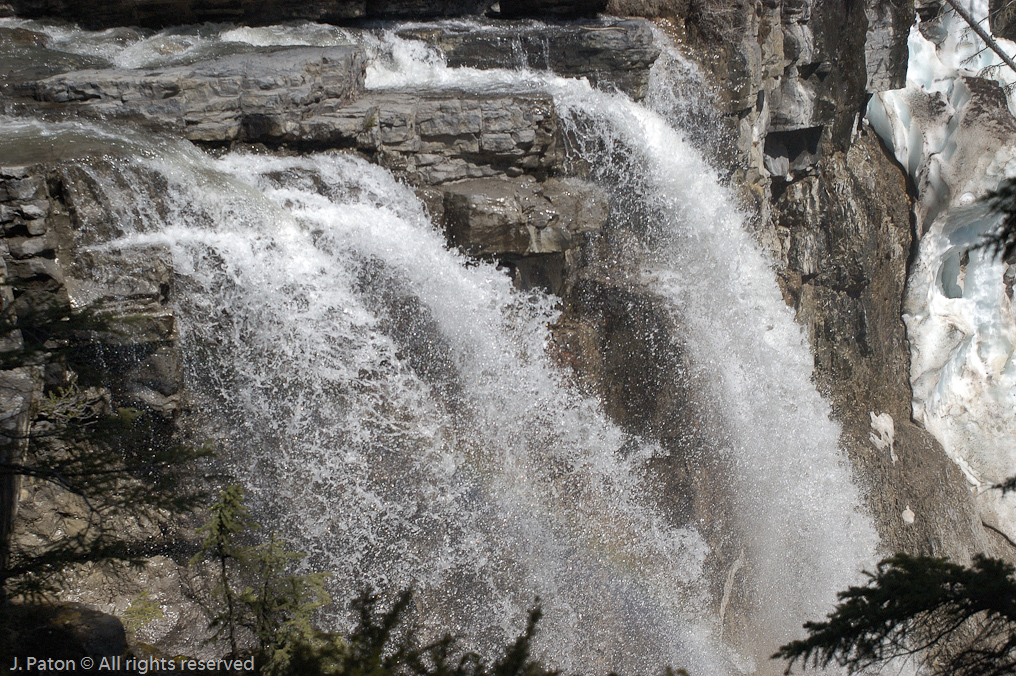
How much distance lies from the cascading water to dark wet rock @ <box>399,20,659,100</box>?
0.75ft

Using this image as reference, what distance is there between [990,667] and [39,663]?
476 cm

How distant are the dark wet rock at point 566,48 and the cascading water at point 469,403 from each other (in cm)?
23

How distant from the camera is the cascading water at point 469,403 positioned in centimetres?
542

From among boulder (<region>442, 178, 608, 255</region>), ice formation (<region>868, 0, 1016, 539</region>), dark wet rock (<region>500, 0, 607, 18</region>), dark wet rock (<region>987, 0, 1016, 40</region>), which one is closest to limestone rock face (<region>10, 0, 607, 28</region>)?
dark wet rock (<region>500, 0, 607, 18</region>)

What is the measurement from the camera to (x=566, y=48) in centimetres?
771

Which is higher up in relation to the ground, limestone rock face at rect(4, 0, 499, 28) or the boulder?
limestone rock face at rect(4, 0, 499, 28)

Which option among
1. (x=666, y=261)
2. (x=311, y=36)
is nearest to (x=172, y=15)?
(x=311, y=36)

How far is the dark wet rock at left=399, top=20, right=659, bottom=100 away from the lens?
7586 mm

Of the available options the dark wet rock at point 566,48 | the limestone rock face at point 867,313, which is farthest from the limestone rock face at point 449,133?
Result: the limestone rock face at point 867,313

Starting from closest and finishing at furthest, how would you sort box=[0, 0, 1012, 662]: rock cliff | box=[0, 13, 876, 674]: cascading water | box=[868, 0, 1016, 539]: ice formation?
box=[0, 0, 1012, 662]: rock cliff, box=[0, 13, 876, 674]: cascading water, box=[868, 0, 1016, 539]: ice formation

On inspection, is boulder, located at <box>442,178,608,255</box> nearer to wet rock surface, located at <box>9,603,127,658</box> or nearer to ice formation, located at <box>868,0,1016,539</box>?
wet rock surface, located at <box>9,603,127,658</box>

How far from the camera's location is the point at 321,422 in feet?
18.2

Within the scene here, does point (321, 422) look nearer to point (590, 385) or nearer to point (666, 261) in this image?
point (590, 385)

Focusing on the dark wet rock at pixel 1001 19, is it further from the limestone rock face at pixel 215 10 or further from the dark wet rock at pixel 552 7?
the limestone rock face at pixel 215 10
